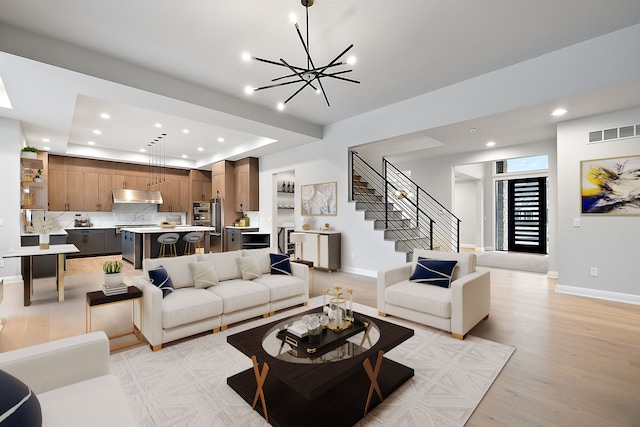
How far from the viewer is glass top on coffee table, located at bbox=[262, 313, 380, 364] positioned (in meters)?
1.92

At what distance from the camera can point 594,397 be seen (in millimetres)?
2105

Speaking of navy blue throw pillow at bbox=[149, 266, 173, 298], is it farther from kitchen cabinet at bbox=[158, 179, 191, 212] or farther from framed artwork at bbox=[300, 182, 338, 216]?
kitchen cabinet at bbox=[158, 179, 191, 212]

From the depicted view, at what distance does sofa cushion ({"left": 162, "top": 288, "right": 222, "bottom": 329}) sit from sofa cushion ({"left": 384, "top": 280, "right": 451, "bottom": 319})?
1946mm

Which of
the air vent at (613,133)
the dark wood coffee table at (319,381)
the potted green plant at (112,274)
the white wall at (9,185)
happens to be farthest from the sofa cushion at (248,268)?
the air vent at (613,133)

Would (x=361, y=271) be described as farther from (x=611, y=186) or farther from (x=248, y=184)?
(x=248, y=184)

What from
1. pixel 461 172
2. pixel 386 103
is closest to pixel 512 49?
pixel 386 103

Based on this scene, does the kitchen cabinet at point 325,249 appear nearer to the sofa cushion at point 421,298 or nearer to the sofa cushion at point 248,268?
the sofa cushion at point 248,268

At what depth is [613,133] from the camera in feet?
14.0

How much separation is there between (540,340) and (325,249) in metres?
3.93

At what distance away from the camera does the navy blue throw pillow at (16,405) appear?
962 millimetres

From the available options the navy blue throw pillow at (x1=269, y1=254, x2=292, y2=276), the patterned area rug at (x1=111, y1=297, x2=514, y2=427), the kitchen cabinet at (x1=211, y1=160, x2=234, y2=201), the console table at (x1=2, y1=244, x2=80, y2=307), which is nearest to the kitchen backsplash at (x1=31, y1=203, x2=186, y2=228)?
the kitchen cabinet at (x1=211, y1=160, x2=234, y2=201)

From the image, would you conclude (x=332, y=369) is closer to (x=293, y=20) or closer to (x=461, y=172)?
(x=293, y=20)

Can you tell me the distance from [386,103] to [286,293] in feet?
12.1

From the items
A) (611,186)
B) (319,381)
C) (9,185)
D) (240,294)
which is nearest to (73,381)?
(319,381)
